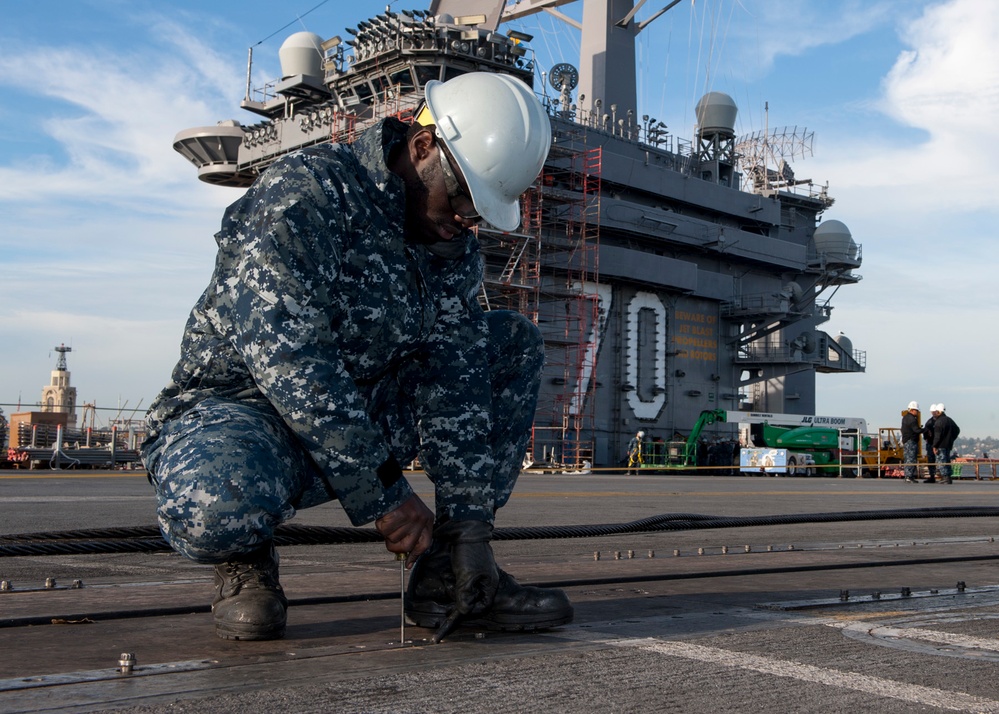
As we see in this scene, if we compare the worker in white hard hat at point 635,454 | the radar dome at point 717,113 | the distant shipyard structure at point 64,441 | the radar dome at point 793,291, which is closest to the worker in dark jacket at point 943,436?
the worker in white hard hat at point 635,454

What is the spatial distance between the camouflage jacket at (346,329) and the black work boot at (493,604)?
15 cm

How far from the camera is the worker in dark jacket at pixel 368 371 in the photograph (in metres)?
2.33

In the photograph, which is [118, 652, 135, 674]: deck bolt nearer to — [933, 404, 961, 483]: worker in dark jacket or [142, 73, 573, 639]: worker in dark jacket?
[142, 73, 573, 639]: worker in dark jacket

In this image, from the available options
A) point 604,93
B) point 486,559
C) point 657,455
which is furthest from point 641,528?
point 604,93

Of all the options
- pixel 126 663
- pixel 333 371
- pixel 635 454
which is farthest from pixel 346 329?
pixel 635 454

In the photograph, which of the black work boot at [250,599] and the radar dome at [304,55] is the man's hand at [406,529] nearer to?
the black work boot at [250,599]

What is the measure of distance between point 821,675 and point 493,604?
2.80 feet

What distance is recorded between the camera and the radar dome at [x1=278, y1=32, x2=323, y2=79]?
41.1 meters

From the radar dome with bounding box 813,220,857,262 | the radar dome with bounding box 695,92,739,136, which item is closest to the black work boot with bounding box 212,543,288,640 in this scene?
the radar dome with bounding box 695,92,739,136

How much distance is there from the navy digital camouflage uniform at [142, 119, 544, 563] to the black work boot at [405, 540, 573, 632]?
0.49ft

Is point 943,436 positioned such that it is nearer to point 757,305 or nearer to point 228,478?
point 757,305

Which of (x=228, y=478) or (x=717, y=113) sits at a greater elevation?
(x=717, y=113)

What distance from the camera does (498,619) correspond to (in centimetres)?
260

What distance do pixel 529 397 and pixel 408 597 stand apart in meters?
0.71
